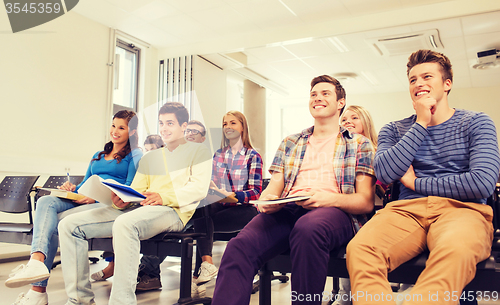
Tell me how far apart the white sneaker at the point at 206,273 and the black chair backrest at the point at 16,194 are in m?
1.61

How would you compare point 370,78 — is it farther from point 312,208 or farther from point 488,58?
point 312,208

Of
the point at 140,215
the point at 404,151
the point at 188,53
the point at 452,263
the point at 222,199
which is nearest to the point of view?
the point at 452,263

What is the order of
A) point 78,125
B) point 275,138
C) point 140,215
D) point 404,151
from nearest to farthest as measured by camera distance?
point 404,151
point 140,215
point 78,125
point 275,138

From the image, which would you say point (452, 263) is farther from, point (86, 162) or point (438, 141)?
point (86, 162)

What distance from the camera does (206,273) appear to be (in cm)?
208

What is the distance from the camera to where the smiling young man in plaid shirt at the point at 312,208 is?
1235 mm

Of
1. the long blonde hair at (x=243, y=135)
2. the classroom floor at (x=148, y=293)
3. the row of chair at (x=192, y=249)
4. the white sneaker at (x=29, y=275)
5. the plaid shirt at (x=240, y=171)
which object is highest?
the long blonde hair at (x=243, y=135)

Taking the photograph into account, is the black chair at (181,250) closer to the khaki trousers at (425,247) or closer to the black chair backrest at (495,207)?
the khaki trousers at (425,247)

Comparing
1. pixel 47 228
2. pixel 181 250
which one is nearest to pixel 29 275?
pixel 47 228

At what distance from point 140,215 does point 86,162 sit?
10.1ft

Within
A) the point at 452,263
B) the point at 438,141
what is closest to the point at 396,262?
the point at 452,263

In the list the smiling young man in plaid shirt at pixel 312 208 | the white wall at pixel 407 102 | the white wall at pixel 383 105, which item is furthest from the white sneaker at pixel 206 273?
the white wall at pixel 407 102

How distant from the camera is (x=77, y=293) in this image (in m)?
1.86

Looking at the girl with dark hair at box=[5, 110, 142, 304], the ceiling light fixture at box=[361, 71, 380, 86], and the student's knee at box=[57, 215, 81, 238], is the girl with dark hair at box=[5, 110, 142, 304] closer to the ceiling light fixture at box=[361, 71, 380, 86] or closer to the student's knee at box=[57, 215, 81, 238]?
the student's knee at box=[57, 215, 81, 238]
